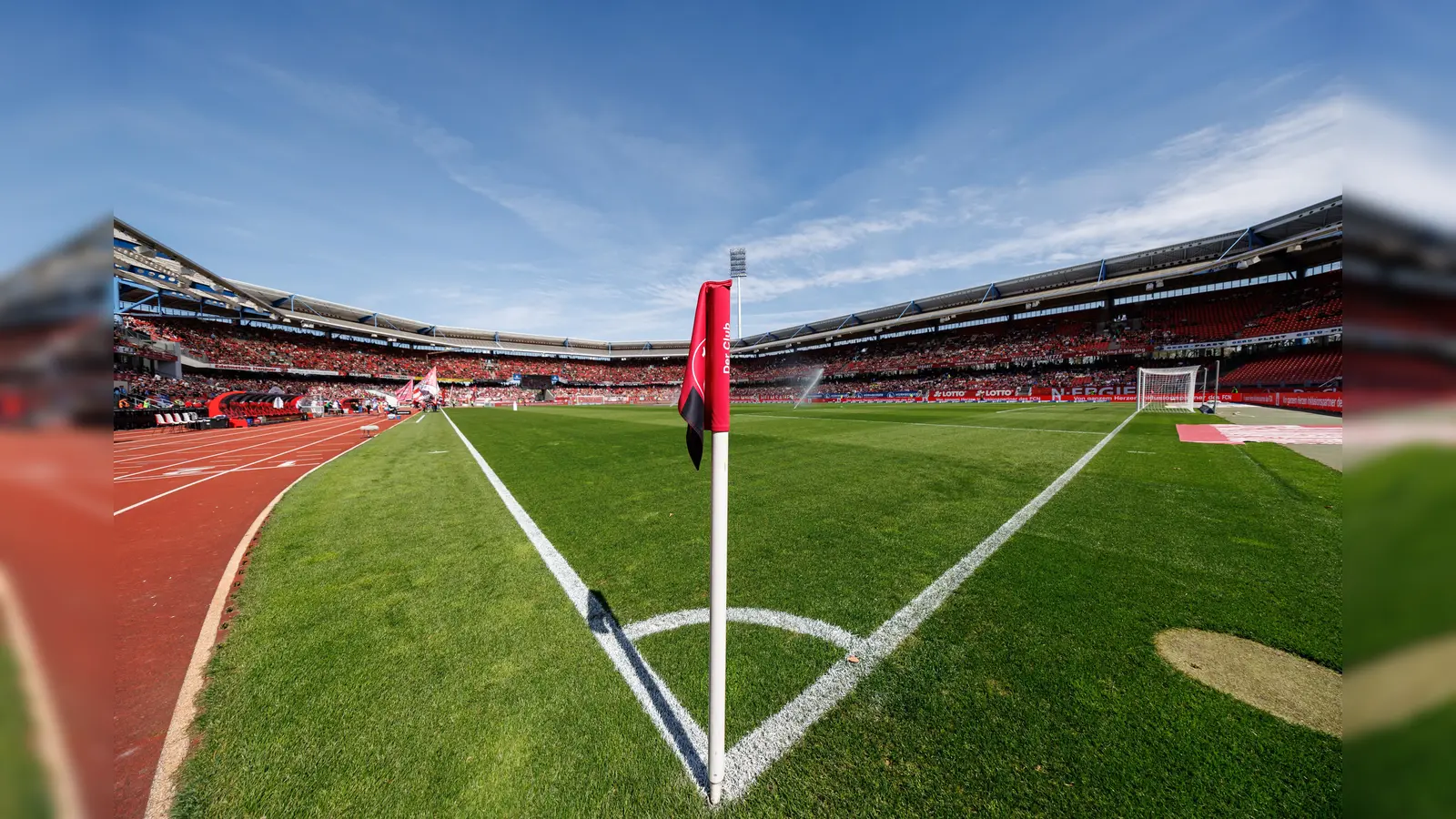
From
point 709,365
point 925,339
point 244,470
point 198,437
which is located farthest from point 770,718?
point 925,339

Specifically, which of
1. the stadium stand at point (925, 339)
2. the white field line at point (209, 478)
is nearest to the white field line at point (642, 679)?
Result: the white field line at point (209, 478)

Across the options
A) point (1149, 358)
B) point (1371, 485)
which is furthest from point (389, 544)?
point (1149, 358)

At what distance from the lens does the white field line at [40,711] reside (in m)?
0.99

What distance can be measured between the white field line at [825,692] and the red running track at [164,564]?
2.54 meters

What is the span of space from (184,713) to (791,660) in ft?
10.6

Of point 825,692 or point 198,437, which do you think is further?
point 198,437

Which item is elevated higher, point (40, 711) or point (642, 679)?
point (40, 711)

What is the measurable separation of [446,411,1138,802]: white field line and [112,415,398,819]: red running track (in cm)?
210

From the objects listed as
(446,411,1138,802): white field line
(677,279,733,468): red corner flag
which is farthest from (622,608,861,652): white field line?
(677,279,733,468): red corner flag

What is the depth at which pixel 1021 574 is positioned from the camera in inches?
157

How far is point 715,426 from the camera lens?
7.38ft

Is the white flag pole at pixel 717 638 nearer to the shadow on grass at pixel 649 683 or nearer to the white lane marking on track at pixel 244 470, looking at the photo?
the shadow on grass at pixel 649 683

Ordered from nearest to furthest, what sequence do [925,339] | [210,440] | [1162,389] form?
[210,440], [1162,389], [925,339]

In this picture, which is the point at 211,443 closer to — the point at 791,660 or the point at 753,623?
the point at 753,623
